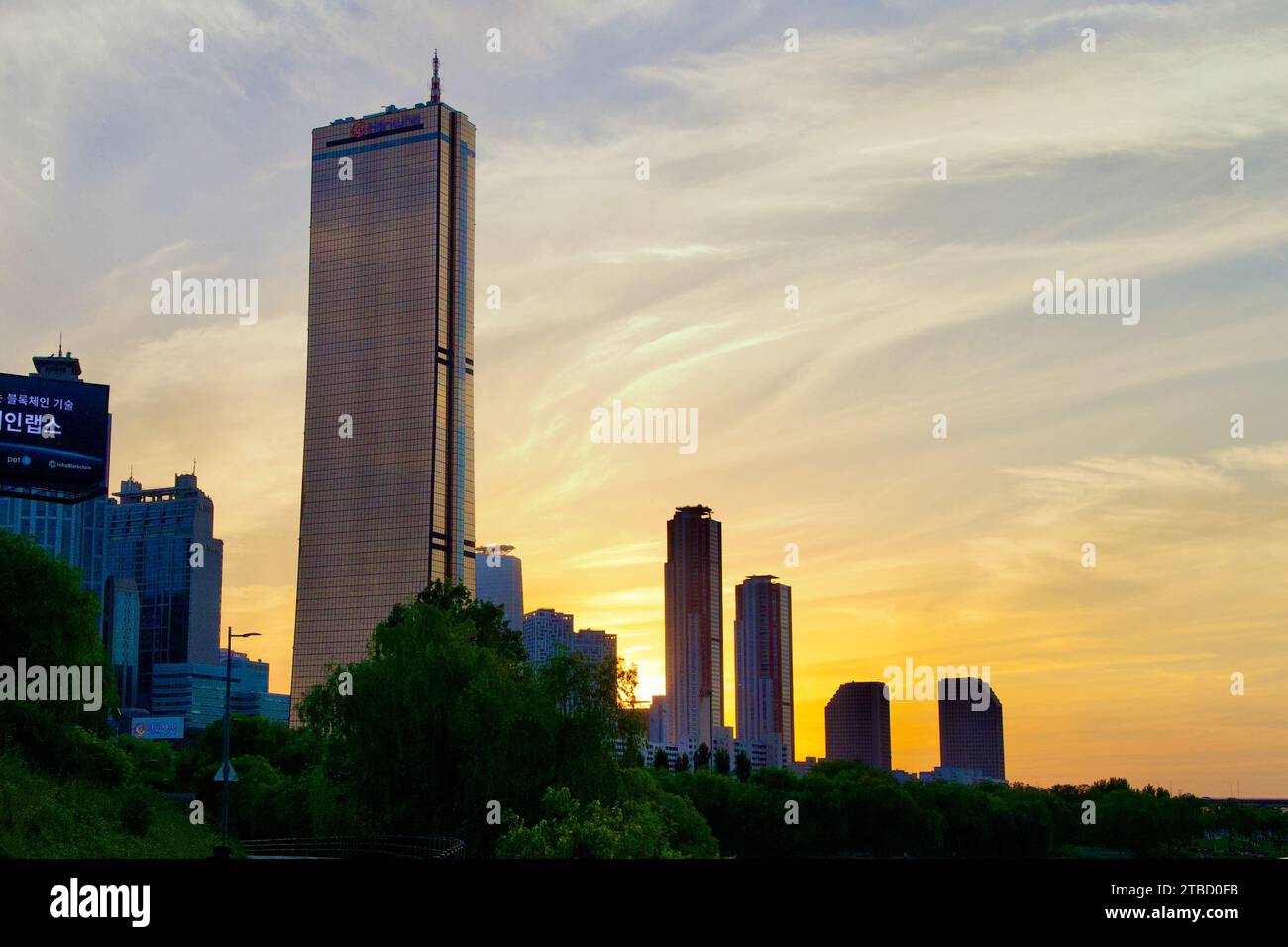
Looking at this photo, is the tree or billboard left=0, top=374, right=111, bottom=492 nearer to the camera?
the tree

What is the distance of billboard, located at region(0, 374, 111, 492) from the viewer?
65938 millimetres

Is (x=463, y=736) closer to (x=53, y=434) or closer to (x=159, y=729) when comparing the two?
(x=53, y=434)

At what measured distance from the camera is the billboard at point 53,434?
6594 centimetres

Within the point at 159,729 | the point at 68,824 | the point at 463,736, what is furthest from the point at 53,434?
the point at 159,729

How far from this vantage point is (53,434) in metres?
67.4

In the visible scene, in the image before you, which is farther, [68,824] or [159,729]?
[159,729]

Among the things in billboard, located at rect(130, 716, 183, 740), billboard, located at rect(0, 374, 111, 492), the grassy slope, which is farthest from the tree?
billboard, located at rect(130, 716, 183, 740)

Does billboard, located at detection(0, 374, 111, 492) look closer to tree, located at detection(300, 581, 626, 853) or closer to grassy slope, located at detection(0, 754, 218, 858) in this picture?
grassy slope, located at detection(0, 754, 218, 858)

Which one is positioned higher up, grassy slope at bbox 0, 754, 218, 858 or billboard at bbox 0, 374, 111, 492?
billboard at bbox 0, 374, 111, 492

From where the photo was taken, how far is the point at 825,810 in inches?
5541
